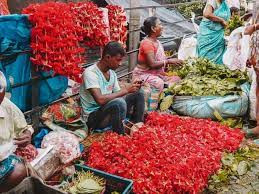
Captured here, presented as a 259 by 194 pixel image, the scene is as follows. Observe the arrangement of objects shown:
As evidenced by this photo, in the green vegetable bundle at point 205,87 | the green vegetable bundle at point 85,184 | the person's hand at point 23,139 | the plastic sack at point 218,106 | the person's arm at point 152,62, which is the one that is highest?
the person's arm at point 152,62

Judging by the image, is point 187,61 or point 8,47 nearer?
point 8,47

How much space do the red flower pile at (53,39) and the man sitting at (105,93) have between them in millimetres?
405

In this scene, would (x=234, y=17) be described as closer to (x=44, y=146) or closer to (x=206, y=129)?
(x=206, y=129)

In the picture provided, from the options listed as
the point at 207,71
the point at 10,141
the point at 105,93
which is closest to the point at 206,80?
the point at 207,71

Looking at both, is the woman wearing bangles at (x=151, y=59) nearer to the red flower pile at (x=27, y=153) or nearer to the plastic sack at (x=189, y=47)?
the plastic sack at (x=189, y=47)

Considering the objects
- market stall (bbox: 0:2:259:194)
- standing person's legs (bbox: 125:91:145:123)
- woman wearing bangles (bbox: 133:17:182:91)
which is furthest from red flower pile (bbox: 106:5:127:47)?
standing person's legs (bbox: 125:91:145:123)

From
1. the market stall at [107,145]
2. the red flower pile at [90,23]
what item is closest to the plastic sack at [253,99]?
the market stall at [107,145]

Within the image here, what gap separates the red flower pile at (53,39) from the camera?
375 centimetres

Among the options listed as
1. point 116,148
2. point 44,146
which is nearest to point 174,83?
point 116,148

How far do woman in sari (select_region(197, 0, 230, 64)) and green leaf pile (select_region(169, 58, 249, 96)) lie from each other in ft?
2.70

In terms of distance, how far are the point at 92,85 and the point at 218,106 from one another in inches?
89.8

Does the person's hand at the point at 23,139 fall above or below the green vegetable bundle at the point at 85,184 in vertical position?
above

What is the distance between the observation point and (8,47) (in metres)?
Result: 3.61

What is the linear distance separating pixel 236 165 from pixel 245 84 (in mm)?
2118
